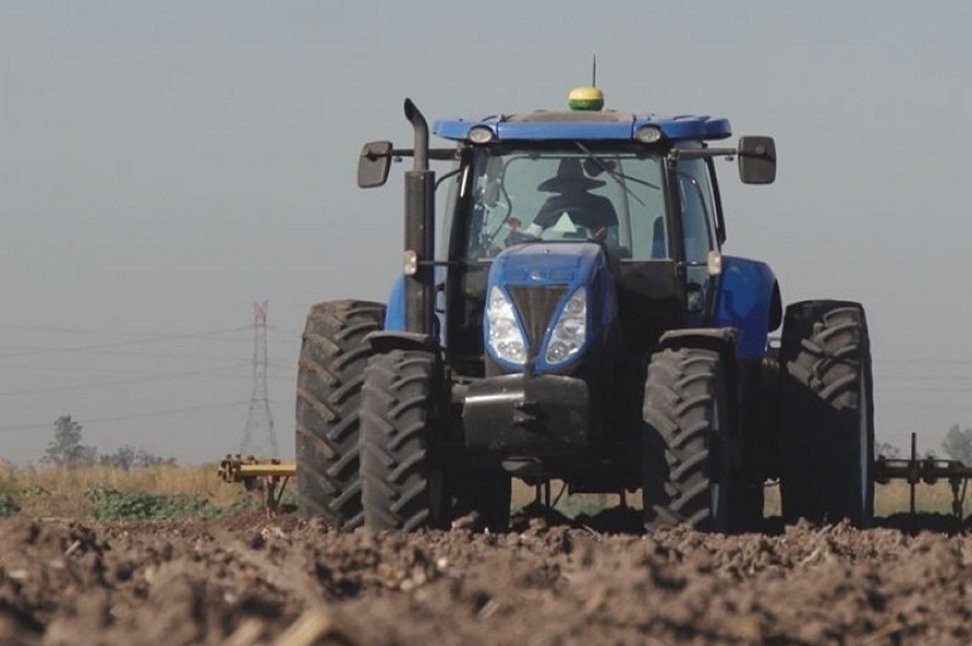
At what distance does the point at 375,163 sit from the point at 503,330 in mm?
1424

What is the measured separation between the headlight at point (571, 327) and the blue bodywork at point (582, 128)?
1206 mm

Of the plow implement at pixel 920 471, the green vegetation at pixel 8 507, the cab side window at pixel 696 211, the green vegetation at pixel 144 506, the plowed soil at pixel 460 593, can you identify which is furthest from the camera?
the green vegetation at pixel 8 507

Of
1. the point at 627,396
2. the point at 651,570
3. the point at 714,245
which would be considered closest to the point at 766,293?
the point at 714,245

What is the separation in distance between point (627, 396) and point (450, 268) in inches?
42.9

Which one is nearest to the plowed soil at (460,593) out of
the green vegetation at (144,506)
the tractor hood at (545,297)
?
the tractor hood at (545,297)

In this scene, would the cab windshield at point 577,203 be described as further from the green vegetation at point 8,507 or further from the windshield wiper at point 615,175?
the green vegetation at point 8,507

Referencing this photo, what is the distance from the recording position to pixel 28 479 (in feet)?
84.1

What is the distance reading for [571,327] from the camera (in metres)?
10.5

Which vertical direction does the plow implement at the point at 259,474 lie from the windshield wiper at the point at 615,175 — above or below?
below

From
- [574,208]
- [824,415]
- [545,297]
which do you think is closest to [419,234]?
[545,297]

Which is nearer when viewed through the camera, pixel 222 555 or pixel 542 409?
pixel 222 555

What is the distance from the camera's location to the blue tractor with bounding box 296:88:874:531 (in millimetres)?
10180

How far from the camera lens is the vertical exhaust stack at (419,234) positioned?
35.6 feet

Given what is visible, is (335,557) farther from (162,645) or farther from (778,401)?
(778,401)
